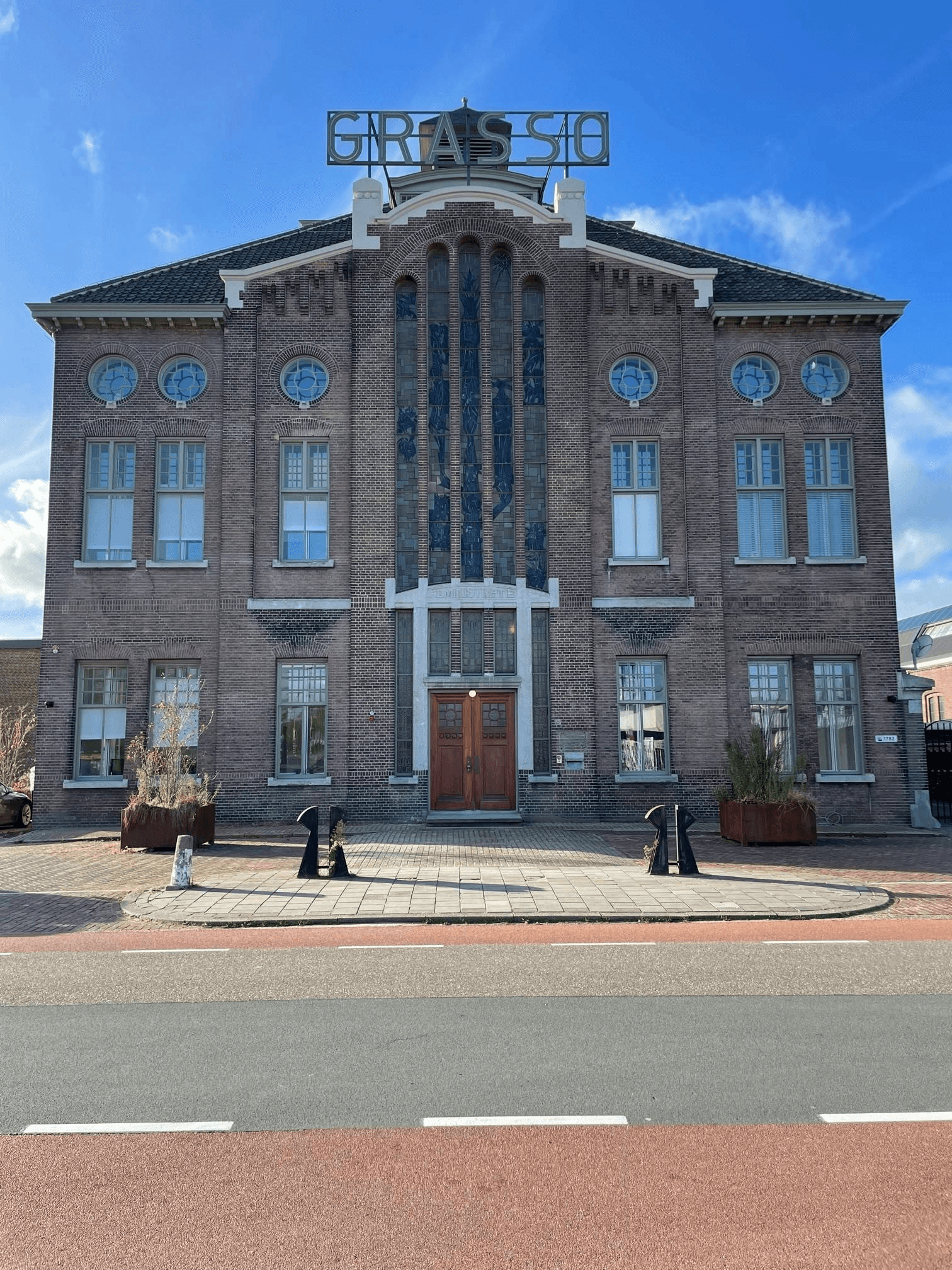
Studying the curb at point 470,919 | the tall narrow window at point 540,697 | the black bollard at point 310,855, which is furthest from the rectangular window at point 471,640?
the curb at point 470,919

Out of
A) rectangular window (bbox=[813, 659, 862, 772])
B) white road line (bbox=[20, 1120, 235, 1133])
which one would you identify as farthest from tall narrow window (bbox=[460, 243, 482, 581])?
white road line (bbox=[20, 1120, 235, 1133])

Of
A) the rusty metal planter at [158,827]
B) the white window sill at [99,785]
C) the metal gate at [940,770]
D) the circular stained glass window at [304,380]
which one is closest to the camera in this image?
the rusty metal planter at [158,827]

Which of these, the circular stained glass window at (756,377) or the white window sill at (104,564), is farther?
the circular stained glass window at (756,377)

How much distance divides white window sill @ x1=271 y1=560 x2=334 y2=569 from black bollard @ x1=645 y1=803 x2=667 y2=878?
10117mm

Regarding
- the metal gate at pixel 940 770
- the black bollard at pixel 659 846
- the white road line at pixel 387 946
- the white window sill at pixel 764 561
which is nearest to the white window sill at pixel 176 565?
the white window sill at pixel 764 561

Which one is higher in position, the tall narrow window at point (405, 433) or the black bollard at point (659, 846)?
the tall narrow window at point (405, 433)

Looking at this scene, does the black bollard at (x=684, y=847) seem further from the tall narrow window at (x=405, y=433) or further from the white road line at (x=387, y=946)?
the tall narrow window at (x=405, y=433)

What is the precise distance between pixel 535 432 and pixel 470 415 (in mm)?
1504

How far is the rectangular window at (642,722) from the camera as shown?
21328mm

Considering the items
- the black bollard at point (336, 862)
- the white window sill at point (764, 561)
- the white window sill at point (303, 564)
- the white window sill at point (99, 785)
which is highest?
the white window sill at point (764, 561)

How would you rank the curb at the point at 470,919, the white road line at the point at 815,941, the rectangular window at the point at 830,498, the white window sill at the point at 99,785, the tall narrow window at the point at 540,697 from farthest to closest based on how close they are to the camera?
the rectangular window at the point at 830,498, the white window sill at the point at 99,785, the tall narrow window at the point at 540,697, the curb at the point at 470,919, the white road line at the point at 815,941

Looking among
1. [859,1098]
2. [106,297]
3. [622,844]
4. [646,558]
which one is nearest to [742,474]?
[646,558]

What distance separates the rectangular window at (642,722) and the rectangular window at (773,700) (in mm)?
2066

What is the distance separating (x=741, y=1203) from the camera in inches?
165
